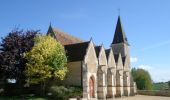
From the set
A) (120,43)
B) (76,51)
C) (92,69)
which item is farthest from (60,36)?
(120,43)

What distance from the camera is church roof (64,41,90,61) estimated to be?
3919 cm

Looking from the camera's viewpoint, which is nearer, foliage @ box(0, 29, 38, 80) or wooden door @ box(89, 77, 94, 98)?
foliage @ box(0, 29, 38, 80)

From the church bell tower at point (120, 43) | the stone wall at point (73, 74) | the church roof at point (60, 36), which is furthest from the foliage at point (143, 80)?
the stone wall at point (73, 74)

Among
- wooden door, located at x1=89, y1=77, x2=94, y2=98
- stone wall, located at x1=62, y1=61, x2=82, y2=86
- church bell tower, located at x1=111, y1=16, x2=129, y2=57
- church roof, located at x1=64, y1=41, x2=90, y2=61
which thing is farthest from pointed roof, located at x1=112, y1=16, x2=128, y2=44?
stone wall, located at x1=62, y1=61, x2=82, y2=86

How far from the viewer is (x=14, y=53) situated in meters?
33.6

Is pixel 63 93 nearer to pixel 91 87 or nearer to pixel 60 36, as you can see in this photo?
pixel 91 87

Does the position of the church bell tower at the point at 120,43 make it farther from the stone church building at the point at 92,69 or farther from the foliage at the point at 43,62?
the foliage at the point at 43,62

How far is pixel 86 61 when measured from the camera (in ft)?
127

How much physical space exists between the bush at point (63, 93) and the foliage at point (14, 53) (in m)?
4.12

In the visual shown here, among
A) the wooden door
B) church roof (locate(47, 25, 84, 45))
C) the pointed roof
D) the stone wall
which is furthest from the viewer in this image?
the pointed roof

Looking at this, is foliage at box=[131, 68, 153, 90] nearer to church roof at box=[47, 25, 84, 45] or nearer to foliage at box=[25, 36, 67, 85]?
church roof at box=[47, 25, 84, 45]

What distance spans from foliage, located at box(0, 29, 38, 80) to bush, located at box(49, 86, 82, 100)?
13.5 ft

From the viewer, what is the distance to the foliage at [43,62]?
33.5 meters

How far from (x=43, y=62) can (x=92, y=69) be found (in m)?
9.06
